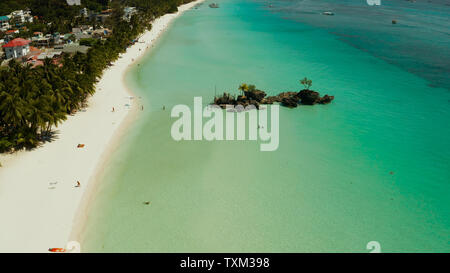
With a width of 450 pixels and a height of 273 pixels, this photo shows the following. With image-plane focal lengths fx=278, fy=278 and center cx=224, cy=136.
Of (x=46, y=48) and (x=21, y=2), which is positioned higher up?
(x=21, y=2)

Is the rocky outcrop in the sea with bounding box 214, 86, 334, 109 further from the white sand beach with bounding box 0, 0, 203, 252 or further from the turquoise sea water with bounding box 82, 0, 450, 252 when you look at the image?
the white sand beach with bounding box 0, 0, 203, 252

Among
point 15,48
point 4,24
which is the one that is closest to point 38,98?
point 15,48

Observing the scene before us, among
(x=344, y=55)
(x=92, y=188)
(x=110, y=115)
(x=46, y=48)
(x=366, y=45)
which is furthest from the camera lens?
(x=366, y=45)

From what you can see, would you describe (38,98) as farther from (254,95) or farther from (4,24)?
(4,24)

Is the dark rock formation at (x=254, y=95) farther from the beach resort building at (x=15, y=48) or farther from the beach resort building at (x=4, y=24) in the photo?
the beach resort building at (x=4, y=24)

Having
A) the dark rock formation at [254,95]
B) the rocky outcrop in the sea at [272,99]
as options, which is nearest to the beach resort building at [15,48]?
the rocky outcrop in the sea at [272,99]

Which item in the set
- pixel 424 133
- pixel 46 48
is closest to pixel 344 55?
pixel 424 133

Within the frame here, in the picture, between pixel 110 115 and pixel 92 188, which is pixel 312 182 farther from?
pixel 110 115
